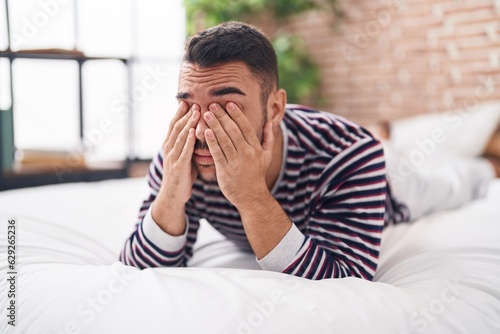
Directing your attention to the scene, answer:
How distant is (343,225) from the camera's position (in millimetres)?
1032

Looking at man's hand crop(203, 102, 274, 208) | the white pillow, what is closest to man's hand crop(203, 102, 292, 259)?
man's hand crop(203, 102, 274, 208)

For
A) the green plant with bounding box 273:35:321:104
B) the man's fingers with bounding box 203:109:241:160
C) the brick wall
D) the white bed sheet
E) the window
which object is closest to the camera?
the white bed sheet

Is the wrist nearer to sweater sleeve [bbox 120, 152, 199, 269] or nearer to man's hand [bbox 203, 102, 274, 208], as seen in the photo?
sweater sleeve [bbox 120, 152, 199, 269]

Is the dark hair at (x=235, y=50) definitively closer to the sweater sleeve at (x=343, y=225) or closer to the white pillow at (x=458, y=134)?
→ the sweater sleeve at (x=343, y=225)

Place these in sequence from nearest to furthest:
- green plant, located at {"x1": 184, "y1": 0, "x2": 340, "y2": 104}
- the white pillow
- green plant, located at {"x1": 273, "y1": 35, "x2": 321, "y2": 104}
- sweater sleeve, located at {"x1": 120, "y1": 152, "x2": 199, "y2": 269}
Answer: sweater sleeve, located at {"x1": 120, "y1": 152, "x2": 199, "y2": 269} < the white pillow < green plant, located at {"x1": 184, "y1": 0, "x2": 340, "y2": 104} < green plant, located at {"x1": 273, "y1": 35, "x2": 321, "y2": 104}

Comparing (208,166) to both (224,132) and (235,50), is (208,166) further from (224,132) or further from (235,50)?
(235,50)

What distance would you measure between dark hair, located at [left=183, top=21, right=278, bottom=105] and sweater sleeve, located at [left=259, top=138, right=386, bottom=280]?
0.75 ft

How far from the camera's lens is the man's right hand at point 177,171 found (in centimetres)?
102

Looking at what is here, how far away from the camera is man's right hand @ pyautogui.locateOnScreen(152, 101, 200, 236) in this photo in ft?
3.34

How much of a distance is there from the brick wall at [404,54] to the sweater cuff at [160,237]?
2.37m

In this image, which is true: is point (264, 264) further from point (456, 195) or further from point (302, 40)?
point (302, 40)

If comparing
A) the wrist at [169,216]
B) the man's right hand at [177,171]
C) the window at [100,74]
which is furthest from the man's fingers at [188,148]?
the window at [100,74]

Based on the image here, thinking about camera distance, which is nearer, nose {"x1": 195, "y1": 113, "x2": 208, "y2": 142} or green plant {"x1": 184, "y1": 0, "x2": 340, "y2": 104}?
nose {"x1": 195, "y1": 113, "x2": 208, "y2": 142}

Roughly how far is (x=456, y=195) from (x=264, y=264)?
40.4 inches
